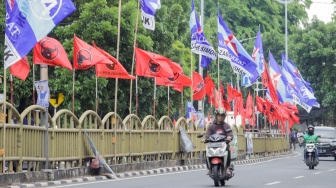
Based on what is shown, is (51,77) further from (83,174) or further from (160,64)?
(83,174)

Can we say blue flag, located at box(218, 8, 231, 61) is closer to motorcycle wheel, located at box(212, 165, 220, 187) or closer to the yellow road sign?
the yellow road sign

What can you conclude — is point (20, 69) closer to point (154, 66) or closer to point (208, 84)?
point (154, 66)

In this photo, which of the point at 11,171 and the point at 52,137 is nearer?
the point at 11,171

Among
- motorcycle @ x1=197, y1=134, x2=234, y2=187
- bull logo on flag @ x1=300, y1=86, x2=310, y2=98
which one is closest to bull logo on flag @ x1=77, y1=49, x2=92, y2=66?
motorcycle @ x1=197, y1=134, x2=234, y2=187

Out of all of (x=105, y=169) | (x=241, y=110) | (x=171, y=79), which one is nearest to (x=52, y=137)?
(x=105, y=169)

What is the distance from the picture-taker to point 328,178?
25281mm

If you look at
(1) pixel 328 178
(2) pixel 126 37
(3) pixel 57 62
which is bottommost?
(1) pixel 328 178

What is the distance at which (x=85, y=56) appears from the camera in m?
27.5

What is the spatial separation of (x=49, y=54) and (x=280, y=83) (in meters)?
34.4

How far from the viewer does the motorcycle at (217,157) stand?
70.4 ft

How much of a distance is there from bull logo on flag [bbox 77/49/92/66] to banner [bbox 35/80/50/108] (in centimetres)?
462

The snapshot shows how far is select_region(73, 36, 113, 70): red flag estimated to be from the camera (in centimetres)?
→ 2723

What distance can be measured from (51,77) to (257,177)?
696 inches

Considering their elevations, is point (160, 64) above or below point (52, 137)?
above
